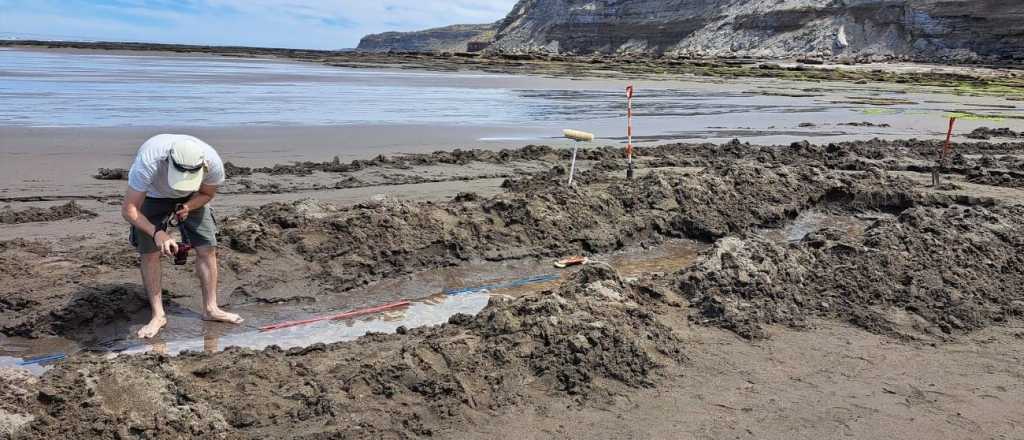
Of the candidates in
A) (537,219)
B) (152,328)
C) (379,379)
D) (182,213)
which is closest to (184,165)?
(182,213)

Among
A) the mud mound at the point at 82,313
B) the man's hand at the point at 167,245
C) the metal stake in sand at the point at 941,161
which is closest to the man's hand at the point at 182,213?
the man's hand at the point at 167,245

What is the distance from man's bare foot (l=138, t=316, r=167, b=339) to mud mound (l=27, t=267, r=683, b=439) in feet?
2.99

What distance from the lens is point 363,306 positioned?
21.0 feet

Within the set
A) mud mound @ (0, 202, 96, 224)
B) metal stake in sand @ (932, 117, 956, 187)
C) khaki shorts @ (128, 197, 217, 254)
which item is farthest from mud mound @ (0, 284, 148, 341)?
metal stake in sand @ (932, 117, 956, 187)

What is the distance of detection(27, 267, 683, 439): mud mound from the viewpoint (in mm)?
3875

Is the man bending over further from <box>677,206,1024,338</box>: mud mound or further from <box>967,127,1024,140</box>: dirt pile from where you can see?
<box>967,127,1024,140</box>: dirt pile

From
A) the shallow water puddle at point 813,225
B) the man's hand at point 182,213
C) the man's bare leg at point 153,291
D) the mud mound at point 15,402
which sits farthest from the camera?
the shallow water puddle at point 813,225

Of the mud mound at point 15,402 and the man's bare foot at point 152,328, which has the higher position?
the mud mound at point 15,402

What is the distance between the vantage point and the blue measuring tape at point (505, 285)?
22.6 feet

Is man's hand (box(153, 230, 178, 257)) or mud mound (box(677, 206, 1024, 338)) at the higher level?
man's hand (box(153, 230, 178, 257))

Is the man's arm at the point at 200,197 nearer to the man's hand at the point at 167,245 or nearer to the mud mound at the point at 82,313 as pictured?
the man's hand at the point at 167,245

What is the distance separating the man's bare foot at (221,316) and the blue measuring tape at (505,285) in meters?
1.77

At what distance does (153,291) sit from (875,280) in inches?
212

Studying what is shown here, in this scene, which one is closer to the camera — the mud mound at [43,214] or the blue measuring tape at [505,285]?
the blue measuring tape at [505,285]
